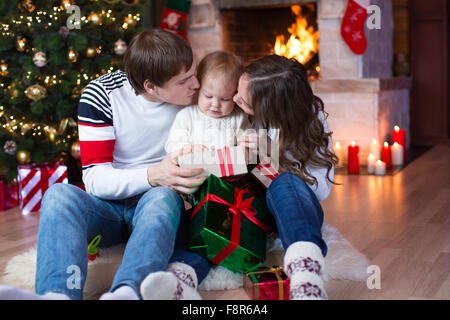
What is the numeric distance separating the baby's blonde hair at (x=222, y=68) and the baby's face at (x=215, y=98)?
16 mm

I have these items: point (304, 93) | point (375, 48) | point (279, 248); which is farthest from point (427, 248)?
point (375, 48)

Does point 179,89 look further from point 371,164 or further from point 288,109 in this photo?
point 371,164

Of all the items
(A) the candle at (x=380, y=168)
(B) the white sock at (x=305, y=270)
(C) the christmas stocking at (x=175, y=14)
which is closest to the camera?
(B) the white sock at (x=305, y=270)

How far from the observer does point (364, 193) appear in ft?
9.64

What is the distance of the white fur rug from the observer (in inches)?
63.8

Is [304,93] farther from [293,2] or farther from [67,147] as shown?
[293,2]

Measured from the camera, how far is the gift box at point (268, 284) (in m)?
1.40

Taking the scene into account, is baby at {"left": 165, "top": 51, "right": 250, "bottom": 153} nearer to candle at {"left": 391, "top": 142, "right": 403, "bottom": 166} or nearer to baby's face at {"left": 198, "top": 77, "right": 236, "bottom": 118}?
baby's face at {"left": 198, "top": 77, "right": 236, "bottom": 118}

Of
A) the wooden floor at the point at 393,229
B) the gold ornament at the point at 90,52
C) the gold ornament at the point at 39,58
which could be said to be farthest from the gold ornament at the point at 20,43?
the wooden floor at the point at 393,229

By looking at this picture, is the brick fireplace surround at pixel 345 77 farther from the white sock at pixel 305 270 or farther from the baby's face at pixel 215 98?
the white sock at pixel 305 270

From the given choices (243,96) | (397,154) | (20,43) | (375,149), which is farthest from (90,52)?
(397,154)

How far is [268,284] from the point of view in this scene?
1412 mm

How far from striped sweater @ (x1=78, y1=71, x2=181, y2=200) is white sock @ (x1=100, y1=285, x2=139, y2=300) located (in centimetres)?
41

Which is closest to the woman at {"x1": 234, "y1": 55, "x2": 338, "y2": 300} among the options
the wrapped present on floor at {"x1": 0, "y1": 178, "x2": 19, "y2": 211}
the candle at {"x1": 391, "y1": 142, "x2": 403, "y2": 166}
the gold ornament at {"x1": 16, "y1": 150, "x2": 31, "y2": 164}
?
the gold ornament at {"x1": 16, "y1": 150, "x2": 31, "y2": 164}
